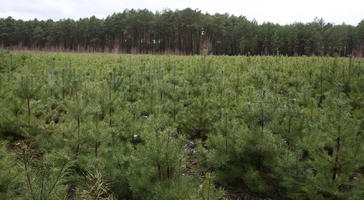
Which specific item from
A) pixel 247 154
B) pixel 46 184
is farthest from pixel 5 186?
pixel 247 154

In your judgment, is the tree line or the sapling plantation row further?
the tree line

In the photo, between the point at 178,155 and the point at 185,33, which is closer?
the point at 178,155

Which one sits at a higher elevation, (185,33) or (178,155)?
(185,33)

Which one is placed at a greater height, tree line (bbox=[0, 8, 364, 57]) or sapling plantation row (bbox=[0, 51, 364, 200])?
tree line (bbox=[0, 8, 364, 57])

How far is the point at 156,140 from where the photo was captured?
193 cm

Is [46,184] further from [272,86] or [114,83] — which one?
[272,86]

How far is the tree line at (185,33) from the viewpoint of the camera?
38.6 m

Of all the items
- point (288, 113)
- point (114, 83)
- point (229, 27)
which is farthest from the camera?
point (229, 27)

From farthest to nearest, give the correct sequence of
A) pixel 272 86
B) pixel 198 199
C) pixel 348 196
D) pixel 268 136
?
Result: pixel 272 86 < pixel 268 136 < pixel 348 196 < pixel 198 199

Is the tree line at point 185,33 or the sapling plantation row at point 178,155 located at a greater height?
the tree line at point 185,33

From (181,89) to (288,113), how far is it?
104 inches

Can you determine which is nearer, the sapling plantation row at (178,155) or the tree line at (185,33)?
the sapling plantation row at (178,155)

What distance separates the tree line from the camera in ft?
127

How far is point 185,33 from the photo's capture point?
150 ft
